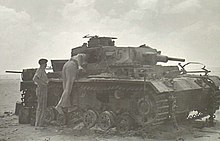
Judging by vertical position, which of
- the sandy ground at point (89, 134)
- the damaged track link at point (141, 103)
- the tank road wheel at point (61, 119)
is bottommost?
the sandy ground at point (89, 134)

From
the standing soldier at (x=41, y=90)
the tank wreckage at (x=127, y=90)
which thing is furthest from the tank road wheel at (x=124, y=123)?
the standing soldier at (x=41, y=90)

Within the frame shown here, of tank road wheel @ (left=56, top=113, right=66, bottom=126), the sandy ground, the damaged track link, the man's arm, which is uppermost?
the man's arm

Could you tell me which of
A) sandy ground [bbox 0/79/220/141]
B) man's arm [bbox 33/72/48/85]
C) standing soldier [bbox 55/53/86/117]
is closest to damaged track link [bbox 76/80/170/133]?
sandy ground [bbox 0/79/220/141]

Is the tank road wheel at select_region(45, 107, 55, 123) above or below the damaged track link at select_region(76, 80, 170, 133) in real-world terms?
below

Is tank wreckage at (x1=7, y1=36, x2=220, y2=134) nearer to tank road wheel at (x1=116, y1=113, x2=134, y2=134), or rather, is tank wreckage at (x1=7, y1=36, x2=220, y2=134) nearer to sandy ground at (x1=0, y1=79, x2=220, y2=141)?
tank road wheel at (x1=116, y1=113, x2=134, y2=134)

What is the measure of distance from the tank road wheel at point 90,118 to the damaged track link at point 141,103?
516 mm

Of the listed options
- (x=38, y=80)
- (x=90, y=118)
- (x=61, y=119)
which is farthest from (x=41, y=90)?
(x=90, y=118)

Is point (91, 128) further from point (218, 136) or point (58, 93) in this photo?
point (218, 136)

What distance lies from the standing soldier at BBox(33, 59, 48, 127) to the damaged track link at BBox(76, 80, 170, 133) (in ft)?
6.20

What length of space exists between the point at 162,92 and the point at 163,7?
4018 millimetres

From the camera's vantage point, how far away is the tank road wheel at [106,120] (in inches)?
427

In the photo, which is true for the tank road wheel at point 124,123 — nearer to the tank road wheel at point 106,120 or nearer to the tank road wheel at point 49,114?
the tank road wheel at point 106,120

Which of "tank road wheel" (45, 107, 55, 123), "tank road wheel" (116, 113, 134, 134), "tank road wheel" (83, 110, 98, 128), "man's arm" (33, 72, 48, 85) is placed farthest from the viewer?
"tank road wheel" (45, 107, 55, 123)

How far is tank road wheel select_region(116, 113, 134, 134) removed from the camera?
1070 centimetres
